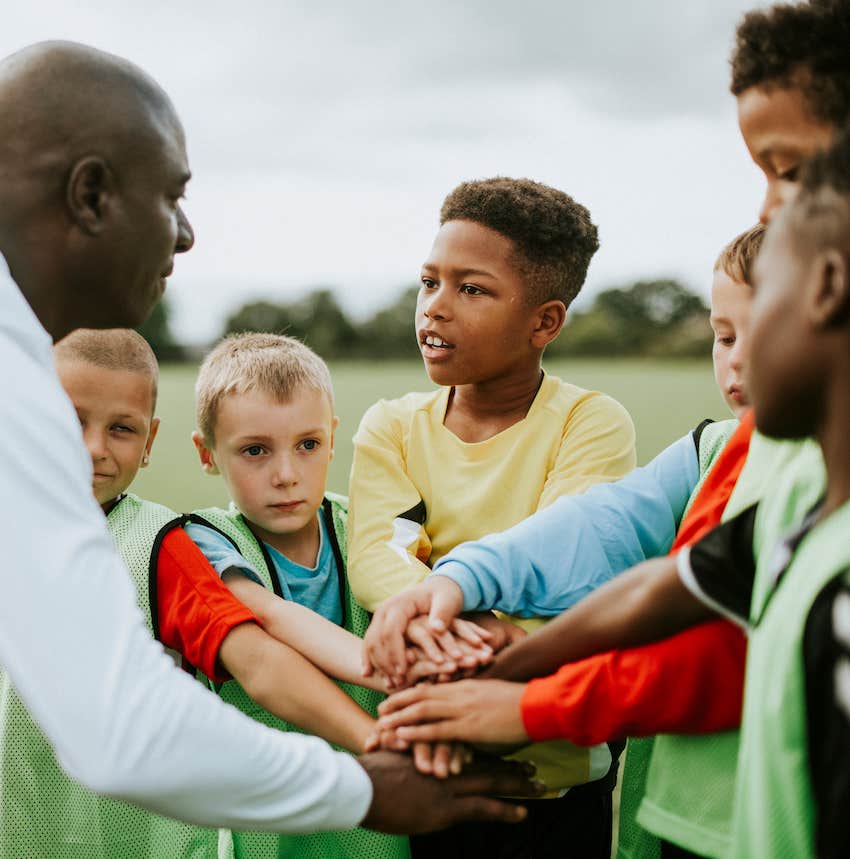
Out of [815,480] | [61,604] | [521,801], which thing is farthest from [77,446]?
[521,801]

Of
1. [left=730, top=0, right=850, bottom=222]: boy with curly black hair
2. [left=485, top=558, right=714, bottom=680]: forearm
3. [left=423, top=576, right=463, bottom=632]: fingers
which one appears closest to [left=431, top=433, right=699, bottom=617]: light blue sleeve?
[left=423, top=576, right=463, bottom=632]: fingers

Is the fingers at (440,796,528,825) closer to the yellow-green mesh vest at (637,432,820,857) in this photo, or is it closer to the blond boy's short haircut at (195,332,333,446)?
the yellow-green mesh vest at (637,432,820,857)

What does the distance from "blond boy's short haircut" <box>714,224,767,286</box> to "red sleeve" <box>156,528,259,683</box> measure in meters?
1.44

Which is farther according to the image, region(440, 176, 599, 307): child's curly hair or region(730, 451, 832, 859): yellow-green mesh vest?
region(440, 176, 599, 307): child's curly hair

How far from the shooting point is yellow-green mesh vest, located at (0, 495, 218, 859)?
2.53 meters

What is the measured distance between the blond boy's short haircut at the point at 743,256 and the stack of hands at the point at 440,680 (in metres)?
1.00

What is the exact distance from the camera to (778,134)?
1.82 meters

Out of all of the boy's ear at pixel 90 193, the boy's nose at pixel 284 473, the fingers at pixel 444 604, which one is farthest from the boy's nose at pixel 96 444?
the fingers at pixel 444 604

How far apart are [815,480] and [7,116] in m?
1.68

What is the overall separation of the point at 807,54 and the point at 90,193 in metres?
1.40

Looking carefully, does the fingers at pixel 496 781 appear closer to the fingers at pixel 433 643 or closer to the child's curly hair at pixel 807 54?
the fingers at pixel 433 643

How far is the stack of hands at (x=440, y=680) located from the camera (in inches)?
79.2

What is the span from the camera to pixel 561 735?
6.25ft

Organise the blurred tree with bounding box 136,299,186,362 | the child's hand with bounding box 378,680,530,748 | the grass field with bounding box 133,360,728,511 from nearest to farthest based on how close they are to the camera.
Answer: the child's hand with bounding box 378,680,530,748, the grass field with bounding box 133,360,728,511, the blurred tree with bounding box 136,299,186,362
